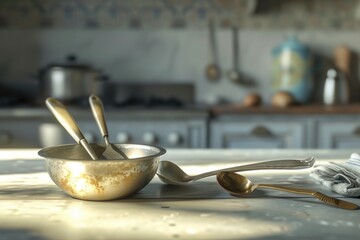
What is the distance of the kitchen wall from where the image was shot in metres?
3.12

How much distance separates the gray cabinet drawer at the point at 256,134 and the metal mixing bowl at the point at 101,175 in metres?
1.74

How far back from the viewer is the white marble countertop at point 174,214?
731mm

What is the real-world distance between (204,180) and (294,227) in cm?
32

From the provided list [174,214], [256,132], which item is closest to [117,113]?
[256,132]

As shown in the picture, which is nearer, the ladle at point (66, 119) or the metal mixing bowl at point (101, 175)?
the metal mixing bowl at point (101, 175)

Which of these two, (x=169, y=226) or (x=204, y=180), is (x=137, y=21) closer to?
(x=204, y=180)

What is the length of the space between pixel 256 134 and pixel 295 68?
0.60m

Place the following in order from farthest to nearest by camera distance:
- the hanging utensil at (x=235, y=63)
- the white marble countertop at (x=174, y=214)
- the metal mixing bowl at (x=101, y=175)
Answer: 1. the hanging utensil at (x=235, y=63)
2. the metal mixing bowl at (x=101, y=175)
3. the white marble countertop at (x=174, y=214)

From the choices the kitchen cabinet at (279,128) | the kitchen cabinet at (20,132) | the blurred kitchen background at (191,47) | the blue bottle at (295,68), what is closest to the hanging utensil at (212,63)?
the blurred kitchen background at (191,47)

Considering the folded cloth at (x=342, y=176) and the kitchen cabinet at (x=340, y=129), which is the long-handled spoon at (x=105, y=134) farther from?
the kitchen cabinet at (x=340, y=129)

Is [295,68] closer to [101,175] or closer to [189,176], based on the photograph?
[189,176]

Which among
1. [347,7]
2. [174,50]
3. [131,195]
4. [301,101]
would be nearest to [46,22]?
[174,50]

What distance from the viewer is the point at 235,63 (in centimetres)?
318

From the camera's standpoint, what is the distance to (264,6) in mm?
3141
